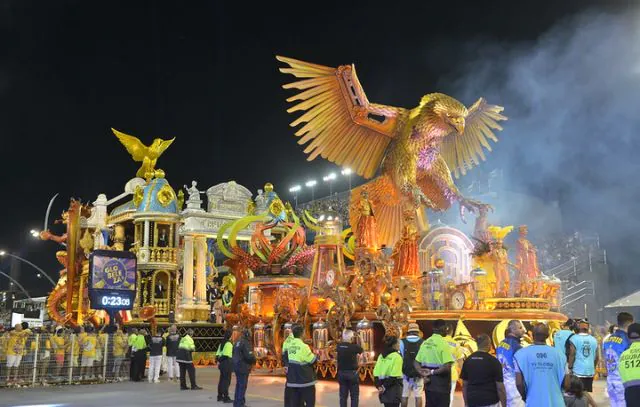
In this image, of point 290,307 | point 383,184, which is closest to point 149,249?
point 290,307

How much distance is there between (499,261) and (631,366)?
909 cm

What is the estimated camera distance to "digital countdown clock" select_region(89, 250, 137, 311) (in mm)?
20656

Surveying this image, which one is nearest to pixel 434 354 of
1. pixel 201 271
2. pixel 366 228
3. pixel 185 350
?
pixel 185 350

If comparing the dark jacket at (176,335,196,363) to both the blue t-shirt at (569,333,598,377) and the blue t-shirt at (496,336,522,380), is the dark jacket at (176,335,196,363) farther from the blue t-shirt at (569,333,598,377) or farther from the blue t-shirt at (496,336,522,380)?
the blue t-shirt at (496,336,522,380)

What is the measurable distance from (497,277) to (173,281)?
17129 mm

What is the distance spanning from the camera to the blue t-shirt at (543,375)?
5816mm

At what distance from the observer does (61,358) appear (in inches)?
647

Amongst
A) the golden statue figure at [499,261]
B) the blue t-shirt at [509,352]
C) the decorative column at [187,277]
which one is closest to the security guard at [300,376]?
the blue t-shirt at [509,352]

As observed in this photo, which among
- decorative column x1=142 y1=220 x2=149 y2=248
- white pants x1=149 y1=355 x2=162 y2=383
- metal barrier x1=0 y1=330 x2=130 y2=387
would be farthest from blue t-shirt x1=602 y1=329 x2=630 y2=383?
decorative column x1=142 y1=220 x2=149 y2=248

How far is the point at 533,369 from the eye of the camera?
5.89 meters

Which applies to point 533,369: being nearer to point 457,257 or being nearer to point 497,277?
point 497,277

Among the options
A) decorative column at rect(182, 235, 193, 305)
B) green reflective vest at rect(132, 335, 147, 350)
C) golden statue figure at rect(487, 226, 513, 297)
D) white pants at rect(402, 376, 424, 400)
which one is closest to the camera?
white pants at rect(402, 376, 424, 400)

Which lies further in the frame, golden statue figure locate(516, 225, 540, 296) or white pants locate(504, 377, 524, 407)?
golden statue figure locate(516, 225, 540, 296)

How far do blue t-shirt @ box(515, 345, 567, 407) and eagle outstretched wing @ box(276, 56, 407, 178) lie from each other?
1179 centimetres
